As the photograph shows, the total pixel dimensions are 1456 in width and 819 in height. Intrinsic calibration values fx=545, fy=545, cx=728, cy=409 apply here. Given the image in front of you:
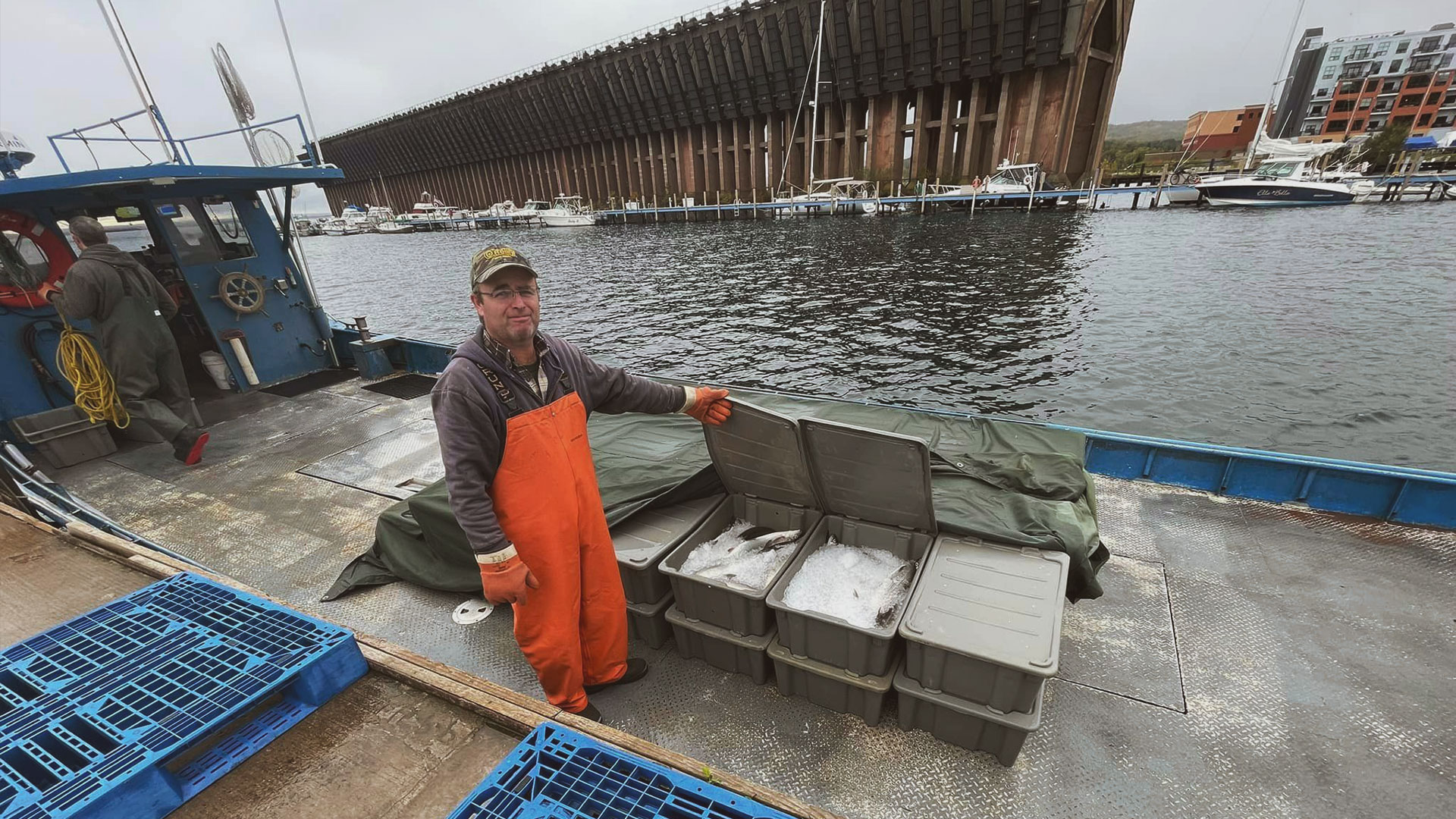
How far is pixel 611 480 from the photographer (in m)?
3.69

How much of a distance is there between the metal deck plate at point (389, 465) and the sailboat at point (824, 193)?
132ft

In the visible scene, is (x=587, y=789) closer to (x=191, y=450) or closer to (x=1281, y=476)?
(x=1281, y=476)

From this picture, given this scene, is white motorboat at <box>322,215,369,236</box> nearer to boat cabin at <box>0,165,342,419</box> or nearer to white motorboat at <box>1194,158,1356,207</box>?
boat cabin at <box>0,165,342,419</box>

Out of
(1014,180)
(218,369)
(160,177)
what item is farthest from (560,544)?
(1014,180)

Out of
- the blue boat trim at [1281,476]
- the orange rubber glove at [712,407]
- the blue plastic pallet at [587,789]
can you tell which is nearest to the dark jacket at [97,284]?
the orange rubber glove at [712,407]

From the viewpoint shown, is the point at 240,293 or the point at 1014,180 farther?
the point at 1014,180

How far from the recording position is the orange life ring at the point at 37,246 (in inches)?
225

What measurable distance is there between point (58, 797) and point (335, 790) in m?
0.68

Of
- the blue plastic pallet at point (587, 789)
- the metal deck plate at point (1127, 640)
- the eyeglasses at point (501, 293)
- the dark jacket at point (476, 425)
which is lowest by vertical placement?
the metal deck plate at point (1127, 640)

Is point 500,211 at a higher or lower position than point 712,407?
lower

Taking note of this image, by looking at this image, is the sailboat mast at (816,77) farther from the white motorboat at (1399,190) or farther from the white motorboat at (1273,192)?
the white motorboat at (1399,190)

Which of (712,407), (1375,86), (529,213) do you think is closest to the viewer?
(712,407)

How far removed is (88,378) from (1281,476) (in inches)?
446

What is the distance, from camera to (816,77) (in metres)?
43.0
